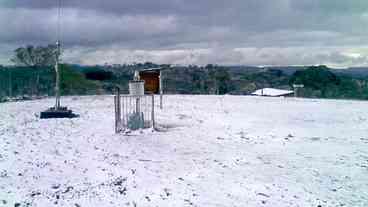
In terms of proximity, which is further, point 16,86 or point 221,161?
point 16,86

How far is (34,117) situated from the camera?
440 inches

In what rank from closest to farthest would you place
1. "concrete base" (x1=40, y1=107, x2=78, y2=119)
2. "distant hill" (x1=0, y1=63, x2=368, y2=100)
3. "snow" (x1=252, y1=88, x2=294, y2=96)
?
"concrete base" (x1=40, y1=107, x2=78, y2=119)
"distant hill" (x1=0, y1=63, x2=368, y2=100)
"snow" (x1=252, y1=88, x2=294, y2=96)

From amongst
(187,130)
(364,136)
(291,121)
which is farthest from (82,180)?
(291,121)

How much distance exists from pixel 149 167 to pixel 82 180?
1059 millimetres

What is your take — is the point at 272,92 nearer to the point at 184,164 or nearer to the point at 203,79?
the point at 203,79

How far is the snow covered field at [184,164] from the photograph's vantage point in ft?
14.9

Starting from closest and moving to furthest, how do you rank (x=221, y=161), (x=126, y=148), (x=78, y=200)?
(x=78, y=200), (x=221, y=161), (x=126, y=148)

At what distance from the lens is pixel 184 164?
5.96 m

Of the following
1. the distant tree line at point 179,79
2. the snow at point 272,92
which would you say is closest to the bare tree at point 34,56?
the distant tree line at point 179,79

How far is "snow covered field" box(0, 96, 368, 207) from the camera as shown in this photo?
455 centimetres

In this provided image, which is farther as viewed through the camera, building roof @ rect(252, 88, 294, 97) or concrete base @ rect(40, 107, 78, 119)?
building roof @ rect(252, 88, 294, 97)

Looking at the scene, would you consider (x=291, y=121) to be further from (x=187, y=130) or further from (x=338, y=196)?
(x=338, y=196)

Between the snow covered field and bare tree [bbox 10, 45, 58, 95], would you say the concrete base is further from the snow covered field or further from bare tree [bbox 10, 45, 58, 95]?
bare tree [bbox 10, 45, 58, 95]

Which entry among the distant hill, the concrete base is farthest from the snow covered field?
the distant hill
